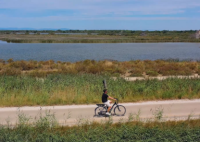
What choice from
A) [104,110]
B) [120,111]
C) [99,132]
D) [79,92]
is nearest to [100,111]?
[104,110]

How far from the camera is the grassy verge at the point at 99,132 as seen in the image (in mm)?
7812

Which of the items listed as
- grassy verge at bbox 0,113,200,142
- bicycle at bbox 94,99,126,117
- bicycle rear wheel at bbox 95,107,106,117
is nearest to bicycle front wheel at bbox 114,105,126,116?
bicycle at bbox 94,99,126,117

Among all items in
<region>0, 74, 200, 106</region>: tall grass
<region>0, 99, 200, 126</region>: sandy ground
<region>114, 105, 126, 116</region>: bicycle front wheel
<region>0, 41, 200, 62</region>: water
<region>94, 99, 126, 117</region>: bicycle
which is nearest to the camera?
<region>0, 99, 200, 126</region>: sandy ground

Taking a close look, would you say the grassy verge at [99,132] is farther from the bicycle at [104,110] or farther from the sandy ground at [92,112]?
the bicycle at [104,110]

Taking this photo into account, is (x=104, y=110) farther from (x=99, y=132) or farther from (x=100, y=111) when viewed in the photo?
(x=99, y=132)

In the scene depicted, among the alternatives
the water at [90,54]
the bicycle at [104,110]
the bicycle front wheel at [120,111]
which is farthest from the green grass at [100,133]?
the water at [90,54]

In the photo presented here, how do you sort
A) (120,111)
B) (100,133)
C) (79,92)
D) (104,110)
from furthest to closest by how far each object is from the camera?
(79,92) < (120,111) < (104,110) < (100,133)

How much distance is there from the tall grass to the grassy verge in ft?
13.4

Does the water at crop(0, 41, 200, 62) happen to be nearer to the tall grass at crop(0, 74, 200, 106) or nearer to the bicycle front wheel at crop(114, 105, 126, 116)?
the tall grass at crop(0, 74, 200, 106)

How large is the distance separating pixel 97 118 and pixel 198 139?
13.5 ft

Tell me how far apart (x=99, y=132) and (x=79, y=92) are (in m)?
6.20

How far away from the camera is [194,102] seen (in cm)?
1363

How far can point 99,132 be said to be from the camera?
8250mm

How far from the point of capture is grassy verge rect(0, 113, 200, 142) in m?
7.81
